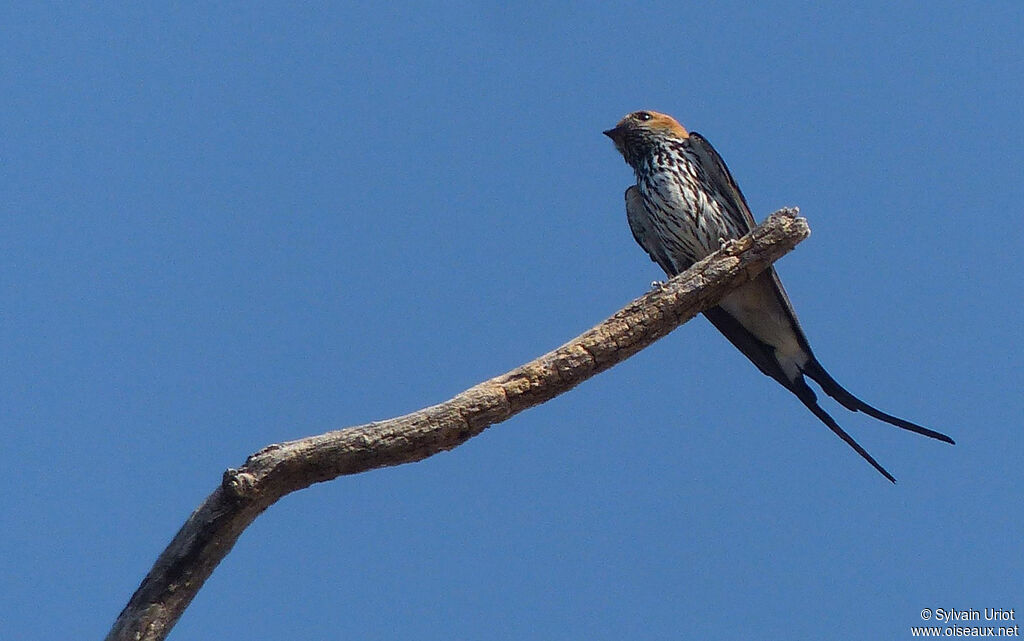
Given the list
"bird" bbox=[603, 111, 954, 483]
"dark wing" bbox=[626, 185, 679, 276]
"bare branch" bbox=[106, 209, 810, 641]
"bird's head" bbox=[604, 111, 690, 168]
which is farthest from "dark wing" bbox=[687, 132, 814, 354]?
"bare branch" bbox=[106, 209, 810, 641]

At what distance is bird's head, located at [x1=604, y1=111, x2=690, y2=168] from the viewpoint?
6.85m

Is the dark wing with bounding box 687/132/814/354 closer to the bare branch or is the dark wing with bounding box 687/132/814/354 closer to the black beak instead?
the black beak

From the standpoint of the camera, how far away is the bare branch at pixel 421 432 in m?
3.71

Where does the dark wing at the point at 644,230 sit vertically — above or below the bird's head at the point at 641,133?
below

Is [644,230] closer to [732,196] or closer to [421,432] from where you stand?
[732,196]

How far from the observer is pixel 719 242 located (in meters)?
5.99

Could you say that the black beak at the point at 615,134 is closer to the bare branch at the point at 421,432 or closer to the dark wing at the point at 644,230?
the dark wing at the point at 644,230

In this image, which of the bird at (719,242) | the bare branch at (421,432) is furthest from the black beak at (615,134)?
the bare branch at (421,432)

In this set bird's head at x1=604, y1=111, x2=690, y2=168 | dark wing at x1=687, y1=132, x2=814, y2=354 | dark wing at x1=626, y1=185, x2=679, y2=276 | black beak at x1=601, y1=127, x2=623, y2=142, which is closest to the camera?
dark wing at x1=687, y1=132, x2=814, y2=354

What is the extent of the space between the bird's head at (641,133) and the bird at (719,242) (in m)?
0.12

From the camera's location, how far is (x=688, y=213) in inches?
242

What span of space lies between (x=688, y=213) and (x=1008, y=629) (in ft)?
9.83

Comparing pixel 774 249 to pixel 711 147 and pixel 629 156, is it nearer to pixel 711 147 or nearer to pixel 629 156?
pixel 711 147

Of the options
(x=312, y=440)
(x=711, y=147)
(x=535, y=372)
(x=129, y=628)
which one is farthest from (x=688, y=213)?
(x=129, y=628)
